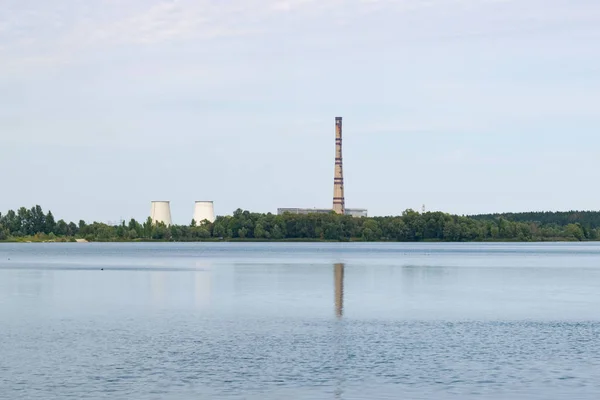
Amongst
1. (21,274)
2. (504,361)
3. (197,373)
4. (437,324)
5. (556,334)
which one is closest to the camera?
(197,373)

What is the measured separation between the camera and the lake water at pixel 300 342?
2548 cm

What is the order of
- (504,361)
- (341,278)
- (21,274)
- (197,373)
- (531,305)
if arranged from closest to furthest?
(197,373) < (504,361) < (531,305) < (341,278) < (21,274)

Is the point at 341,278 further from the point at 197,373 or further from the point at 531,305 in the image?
the point at 197,373

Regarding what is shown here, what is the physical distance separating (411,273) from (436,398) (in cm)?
6420

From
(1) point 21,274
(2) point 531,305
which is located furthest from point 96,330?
(1) point 21,274

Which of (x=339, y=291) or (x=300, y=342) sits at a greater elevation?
(x=339, y=291)

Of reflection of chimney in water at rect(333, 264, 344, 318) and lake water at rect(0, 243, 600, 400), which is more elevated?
reflection of chimney in water at rect(333, 264, 344, 318)

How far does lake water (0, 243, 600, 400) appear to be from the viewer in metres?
25.5

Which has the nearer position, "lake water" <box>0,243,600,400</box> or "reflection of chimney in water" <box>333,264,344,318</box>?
"lake water" <box>0,243,600,400</box>

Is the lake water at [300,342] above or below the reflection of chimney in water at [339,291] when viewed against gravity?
below

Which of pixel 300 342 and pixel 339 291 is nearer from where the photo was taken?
pixel 300 342

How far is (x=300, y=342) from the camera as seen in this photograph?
3491 cm

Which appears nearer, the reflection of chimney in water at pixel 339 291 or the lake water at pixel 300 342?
the lake water at pixel 300 342

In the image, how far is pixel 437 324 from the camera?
136ft
